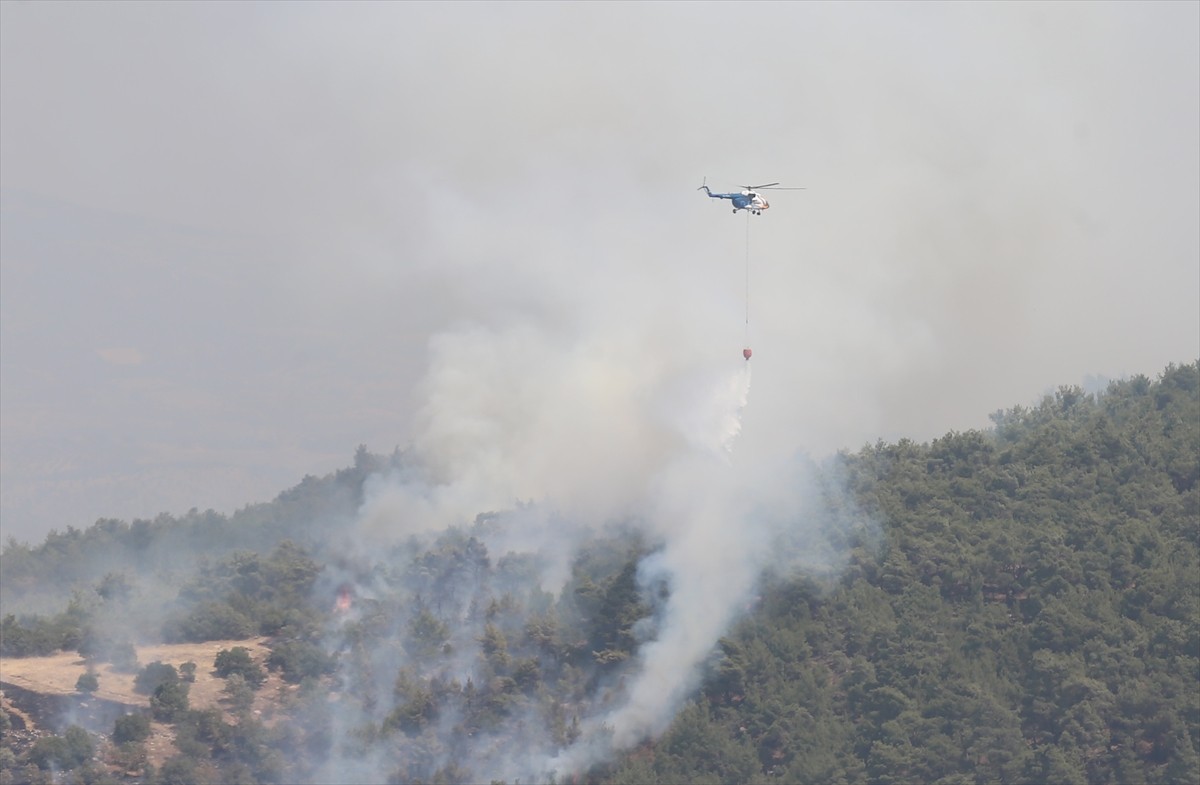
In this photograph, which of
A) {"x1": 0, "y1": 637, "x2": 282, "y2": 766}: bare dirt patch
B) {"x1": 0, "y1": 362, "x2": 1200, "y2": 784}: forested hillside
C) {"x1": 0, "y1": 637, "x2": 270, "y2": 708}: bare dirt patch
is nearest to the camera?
{"x1": 0, "y1": 362, "x2": 1200, "y2": 784}: forested hillside

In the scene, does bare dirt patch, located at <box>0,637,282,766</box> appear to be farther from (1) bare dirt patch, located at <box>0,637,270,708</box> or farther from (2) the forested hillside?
(2) the forested hillside

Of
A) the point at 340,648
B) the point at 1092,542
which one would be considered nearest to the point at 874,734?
the point at 1092,542

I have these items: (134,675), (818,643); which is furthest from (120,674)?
(818,643)

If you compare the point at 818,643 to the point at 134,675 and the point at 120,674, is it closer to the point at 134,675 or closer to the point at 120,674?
the point at 134,675

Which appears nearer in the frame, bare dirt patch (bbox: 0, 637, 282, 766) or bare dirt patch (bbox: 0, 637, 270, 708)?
bare dirt patch (bbox: 0, 637, 282, 766)

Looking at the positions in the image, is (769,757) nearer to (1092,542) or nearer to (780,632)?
(780,632)

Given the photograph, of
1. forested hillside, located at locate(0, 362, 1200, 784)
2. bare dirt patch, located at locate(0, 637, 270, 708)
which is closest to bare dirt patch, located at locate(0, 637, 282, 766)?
bare dirt patch, located at locate(0, 637, 270, 708)

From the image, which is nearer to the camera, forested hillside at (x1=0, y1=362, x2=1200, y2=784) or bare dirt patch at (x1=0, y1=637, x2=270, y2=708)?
forested hillside at (x1=0, y1=362, x2=1200, y2=784)

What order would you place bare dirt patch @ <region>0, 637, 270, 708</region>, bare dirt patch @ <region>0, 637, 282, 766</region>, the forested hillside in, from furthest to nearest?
bare dirt patch @ <region>0, 637, 270, 708</region>, bare dirt patch @ <region>0, 637, 282, 766</region>, the forested hillside
